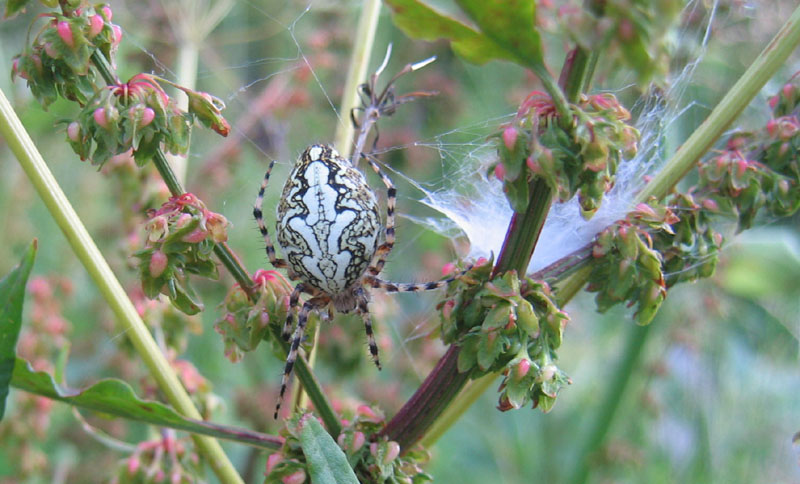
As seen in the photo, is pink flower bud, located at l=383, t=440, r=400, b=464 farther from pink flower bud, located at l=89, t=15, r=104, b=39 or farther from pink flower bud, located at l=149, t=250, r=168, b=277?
pink flower bud, located at l=89, t=15, r=104, b=39

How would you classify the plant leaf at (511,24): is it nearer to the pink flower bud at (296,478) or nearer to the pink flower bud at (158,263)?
the pink flower bud at (158,263)

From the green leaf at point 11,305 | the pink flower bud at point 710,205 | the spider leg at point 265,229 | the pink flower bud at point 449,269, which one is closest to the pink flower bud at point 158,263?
the green leaf at point 11,305

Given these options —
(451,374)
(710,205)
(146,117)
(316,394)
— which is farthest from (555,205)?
(146,117)

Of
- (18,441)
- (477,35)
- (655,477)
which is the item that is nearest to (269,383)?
(18,441)

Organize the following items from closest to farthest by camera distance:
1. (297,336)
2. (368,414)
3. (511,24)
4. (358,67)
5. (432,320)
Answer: (511,24) → (368,414) → (297,336) → (358,67) → (432,320)

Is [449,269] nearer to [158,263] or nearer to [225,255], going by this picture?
[225,255]

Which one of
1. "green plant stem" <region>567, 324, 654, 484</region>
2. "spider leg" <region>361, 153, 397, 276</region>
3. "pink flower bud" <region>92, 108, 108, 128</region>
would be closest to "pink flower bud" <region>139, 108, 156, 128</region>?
"pink flower bud" <region>92, 108, 108, 128</region>
